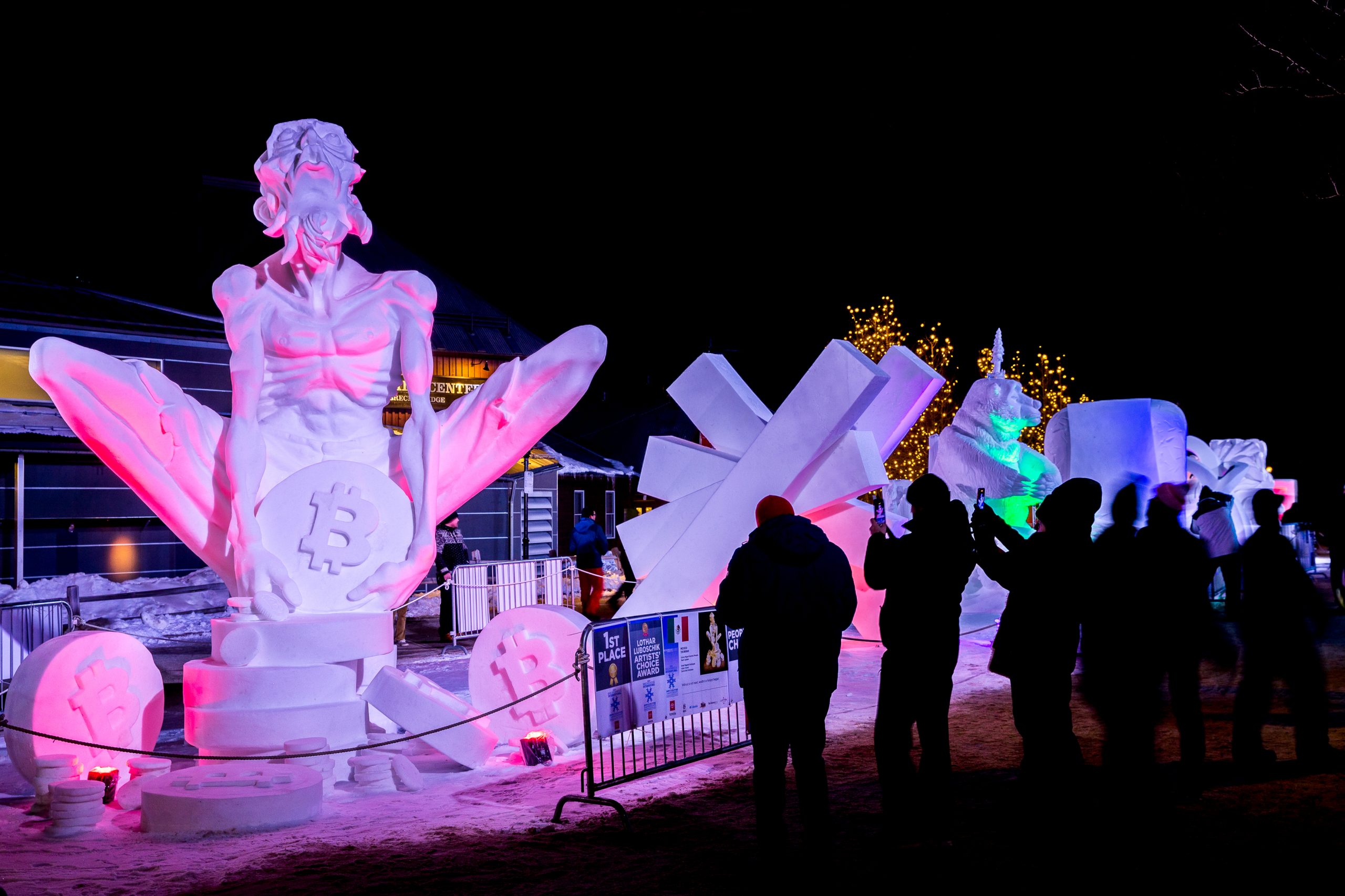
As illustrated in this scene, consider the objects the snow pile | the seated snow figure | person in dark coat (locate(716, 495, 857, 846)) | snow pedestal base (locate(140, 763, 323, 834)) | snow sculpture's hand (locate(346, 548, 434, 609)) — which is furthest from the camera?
the snow pile

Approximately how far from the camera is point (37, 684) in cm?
664

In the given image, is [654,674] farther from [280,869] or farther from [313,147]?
[313,147]

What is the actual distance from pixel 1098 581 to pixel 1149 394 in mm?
29300

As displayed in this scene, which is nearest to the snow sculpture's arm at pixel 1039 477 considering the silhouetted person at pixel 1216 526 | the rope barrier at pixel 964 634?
the rope barrier at pixel 964 634

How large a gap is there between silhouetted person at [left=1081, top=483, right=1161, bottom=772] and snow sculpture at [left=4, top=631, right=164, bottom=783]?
20.0ft

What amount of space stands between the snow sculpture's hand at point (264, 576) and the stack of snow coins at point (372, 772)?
1.24m

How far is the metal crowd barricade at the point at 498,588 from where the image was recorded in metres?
14.4

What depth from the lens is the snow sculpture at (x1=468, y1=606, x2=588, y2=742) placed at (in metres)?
7.66

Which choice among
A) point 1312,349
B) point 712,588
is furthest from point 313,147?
point 1312,349

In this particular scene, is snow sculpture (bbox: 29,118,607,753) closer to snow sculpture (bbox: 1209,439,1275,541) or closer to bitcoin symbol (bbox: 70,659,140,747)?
bitcoin symbol (bbox: 70,659,140,747)

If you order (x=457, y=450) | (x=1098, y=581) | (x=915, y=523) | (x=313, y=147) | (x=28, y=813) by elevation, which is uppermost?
(x=313, y=147)

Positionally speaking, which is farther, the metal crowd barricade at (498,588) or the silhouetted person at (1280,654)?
the metal crowd barricade at (498,588)

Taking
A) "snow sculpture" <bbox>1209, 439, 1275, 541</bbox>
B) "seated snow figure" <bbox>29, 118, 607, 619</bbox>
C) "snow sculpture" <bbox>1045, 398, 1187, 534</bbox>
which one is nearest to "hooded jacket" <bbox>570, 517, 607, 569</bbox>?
"snow sculpture" <bbox>1045, 398, 1187, 534</bbox>

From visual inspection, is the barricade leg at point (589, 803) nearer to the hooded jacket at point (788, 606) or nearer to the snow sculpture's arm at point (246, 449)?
the hooded jacket at point (788, 606)
